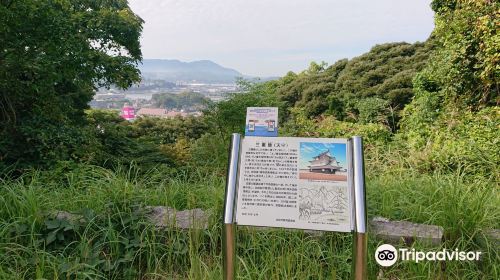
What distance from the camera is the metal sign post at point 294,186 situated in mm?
1979

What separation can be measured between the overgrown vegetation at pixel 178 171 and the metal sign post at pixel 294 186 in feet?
1.44

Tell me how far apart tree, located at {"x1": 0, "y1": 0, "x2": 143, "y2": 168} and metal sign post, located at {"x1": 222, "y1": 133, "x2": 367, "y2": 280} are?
3.49 m

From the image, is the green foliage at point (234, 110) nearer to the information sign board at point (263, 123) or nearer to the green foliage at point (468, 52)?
the green foliage at point (468, 52)

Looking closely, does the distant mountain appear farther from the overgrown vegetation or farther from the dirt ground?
the dirt ground

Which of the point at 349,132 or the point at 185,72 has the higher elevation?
the point at 185,72

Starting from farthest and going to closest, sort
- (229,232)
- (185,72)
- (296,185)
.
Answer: (185,72) → (296,185) → (229,232)

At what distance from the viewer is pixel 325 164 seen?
2088 millimetres

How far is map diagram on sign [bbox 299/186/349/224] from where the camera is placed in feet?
6.51

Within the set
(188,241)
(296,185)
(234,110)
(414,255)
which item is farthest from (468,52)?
(188,241)

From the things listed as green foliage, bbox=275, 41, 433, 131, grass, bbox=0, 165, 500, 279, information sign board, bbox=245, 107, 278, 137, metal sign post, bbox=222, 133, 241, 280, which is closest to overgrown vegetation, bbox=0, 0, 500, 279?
grass, bbox=0, 165, 500, 279

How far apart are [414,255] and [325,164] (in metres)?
0.87

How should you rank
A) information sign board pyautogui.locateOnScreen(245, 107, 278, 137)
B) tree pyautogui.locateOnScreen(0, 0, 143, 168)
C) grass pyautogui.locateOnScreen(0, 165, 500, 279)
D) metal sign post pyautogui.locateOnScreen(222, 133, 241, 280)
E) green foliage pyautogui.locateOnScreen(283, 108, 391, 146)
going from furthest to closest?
green foliage pyautogui.locateOnScreen(283, 108, 391, 146), tree pyautogui.locateOnScreen(0, 0, 143, 168), grass pyautogui.locateOnScreen(0, 165, 500, 279), information sign board pyautogui.locateOnScreen(245, 107, 278, 137), metal sign post pyautogui.locateOnScreen(222, 133, 241, 280)

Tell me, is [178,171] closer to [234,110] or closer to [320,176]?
[234,110]

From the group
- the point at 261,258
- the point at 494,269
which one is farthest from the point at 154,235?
the point at 494,269
